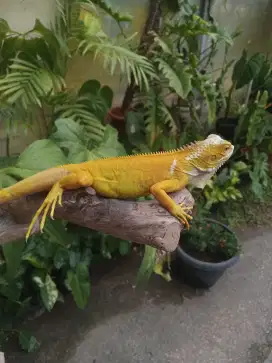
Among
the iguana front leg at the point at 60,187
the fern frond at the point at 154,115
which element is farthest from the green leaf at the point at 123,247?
the iguana front leg at the point at 60,187

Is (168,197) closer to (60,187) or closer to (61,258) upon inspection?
(60,187)

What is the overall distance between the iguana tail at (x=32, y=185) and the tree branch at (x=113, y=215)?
0.15 feet

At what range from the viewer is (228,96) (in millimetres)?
3666

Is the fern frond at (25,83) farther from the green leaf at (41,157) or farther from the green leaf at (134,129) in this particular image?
the green leaf at (134,129)

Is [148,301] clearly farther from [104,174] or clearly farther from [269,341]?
[104,174]

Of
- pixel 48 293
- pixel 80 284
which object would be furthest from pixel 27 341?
pixel 80 284

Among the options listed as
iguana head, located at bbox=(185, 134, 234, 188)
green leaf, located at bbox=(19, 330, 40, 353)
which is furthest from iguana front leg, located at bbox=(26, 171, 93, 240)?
green leaf, located at bbox=(19, 330, 40, 353)

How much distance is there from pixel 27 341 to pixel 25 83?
1.46 metres

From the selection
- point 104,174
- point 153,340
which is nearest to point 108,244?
point 153,340

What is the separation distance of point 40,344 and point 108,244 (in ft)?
2.46

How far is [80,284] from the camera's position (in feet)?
8.05

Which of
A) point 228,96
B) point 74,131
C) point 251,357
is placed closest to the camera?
point 74,131

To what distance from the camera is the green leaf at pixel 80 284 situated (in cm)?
241

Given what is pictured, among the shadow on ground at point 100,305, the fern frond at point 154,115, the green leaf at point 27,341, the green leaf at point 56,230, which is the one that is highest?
the fern frond at point 154,115
